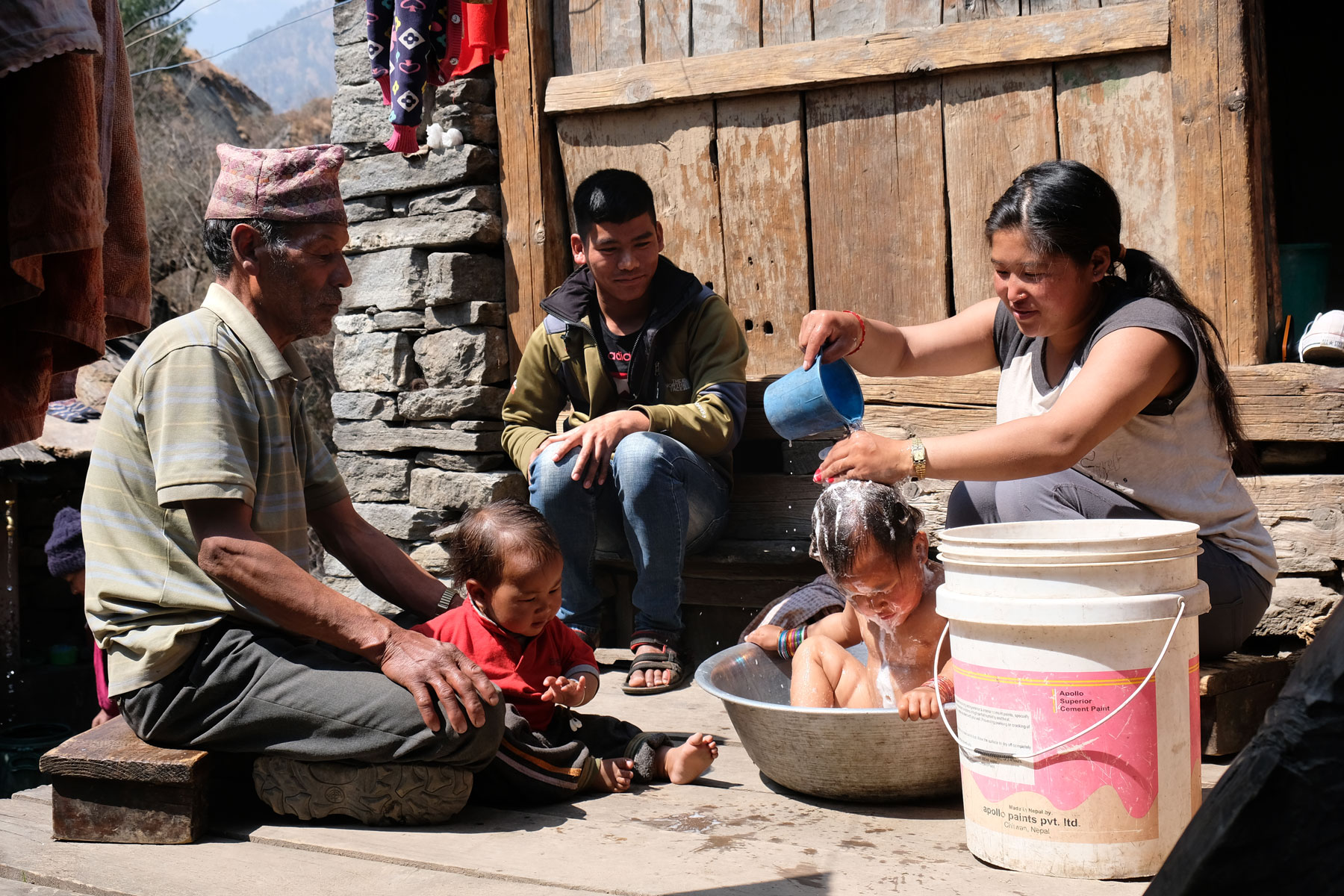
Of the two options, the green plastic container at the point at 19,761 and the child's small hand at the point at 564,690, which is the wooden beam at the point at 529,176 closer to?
the child's small hand at the point at 564,690

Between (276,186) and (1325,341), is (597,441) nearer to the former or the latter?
(276,186)

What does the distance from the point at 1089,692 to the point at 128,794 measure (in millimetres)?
1908

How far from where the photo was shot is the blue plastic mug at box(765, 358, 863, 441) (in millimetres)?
2934

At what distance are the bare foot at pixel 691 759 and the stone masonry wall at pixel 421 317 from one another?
181 cm

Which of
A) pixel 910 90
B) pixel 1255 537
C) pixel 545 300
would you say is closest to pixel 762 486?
pixel 545 300

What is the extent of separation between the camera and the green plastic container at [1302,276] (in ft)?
12.1

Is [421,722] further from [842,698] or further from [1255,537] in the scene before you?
[1255,537]

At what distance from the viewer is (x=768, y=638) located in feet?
9.59

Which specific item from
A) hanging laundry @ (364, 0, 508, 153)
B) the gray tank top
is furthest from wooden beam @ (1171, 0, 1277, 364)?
hanging laundry @ (364, 0, 508, 153)

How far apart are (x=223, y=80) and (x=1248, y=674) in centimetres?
2837

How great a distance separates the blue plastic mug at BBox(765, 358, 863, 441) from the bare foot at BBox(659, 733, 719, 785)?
0.78m

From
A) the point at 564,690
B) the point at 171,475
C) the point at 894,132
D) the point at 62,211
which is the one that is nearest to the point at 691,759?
the point at 564,690

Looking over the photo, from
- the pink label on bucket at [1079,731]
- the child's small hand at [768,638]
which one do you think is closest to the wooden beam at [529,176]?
the child's small hand at [768,638]

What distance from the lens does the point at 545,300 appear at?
4012mm
